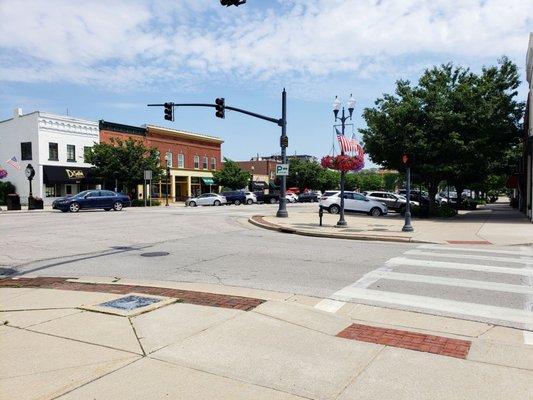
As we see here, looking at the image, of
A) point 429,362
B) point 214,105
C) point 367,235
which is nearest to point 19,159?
point 214,105

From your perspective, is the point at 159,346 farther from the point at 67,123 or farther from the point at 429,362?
the point at 67,123

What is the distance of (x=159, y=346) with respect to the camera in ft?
15.7

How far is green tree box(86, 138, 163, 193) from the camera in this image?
39.8 m

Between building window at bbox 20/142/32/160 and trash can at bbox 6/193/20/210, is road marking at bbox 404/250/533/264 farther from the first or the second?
building window at bbox 20/142/32/160

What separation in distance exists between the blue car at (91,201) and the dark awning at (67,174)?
9779 mm

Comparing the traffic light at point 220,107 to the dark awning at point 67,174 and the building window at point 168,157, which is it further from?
the building window at point 168,157

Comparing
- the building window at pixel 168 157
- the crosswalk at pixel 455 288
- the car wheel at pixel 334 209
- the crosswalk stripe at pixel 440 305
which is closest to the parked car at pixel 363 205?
the car wheel at pixel 334 209

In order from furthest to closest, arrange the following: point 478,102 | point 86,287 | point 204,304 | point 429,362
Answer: point 478,102 < point 86,287 < point 204,304 < point 429,362

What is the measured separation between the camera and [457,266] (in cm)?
982

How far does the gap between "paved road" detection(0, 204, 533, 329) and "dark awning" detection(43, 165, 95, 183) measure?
25.2m

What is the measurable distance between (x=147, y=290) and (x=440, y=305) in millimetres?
4358

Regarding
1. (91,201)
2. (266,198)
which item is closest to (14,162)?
(91,201)

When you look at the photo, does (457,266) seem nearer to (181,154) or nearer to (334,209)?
(334,209)

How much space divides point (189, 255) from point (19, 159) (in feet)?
115
